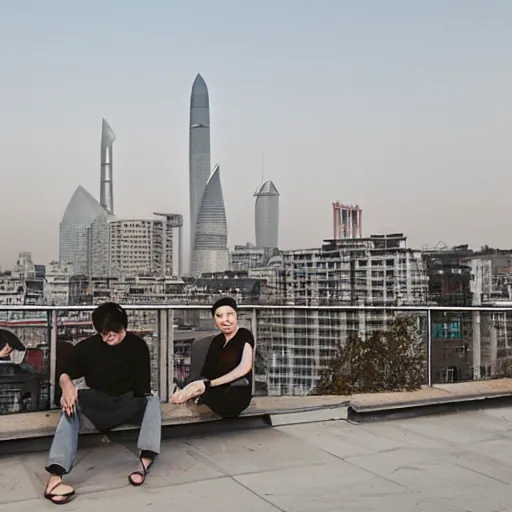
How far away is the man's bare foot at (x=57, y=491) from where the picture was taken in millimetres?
3758

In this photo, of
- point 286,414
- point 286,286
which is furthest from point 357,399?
point 286,286

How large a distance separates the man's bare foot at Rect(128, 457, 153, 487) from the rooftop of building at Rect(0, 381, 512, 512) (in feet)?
0.19

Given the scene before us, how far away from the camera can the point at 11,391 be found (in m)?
5.13

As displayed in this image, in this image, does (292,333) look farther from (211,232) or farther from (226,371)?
(211,232)

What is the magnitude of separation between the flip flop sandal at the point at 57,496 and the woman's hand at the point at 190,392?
4.88 ft

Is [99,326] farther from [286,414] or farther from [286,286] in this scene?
[286,286]

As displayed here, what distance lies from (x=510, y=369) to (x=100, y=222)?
123 meters

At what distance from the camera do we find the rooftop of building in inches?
151

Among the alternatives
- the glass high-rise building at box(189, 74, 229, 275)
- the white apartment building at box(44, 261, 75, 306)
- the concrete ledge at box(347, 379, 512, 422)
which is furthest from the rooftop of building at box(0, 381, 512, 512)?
the glass high-rise building at box(189, 74, 229, 275)

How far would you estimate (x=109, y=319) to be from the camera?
4664 millimetres

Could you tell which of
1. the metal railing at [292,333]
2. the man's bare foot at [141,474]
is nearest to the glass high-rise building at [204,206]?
the metal railing at [292,333]

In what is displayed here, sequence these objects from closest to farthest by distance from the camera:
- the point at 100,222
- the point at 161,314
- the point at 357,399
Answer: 1. the point at 161,314
2. the point at 357,399
3. the point at 100,222

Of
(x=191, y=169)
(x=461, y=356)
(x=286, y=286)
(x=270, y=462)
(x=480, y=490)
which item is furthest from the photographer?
(x=191, y=169)

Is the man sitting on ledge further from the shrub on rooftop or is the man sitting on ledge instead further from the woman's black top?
the shrub on rooftop
